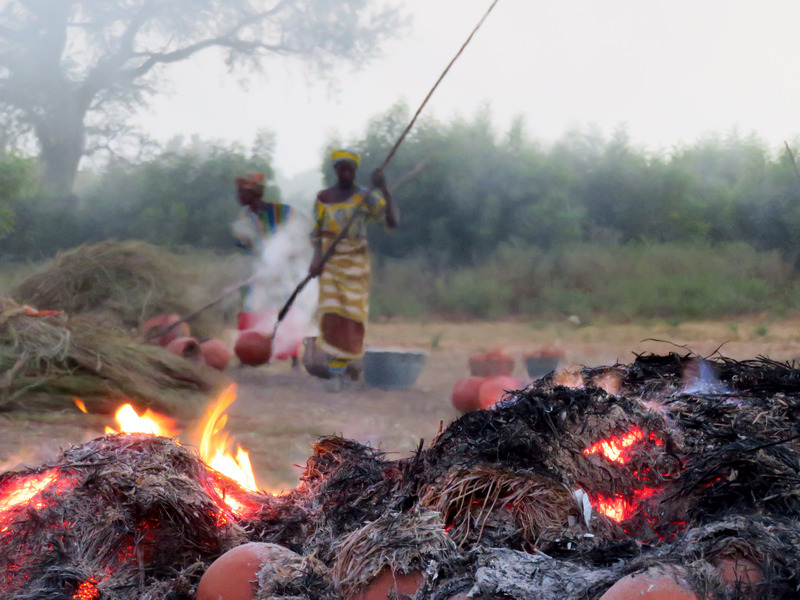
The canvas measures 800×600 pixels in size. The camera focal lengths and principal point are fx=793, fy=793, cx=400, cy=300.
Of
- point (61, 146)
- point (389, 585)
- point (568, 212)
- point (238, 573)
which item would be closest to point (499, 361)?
point (568, 212)

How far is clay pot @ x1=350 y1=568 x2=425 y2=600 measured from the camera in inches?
81.7

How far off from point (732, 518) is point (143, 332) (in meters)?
8.21

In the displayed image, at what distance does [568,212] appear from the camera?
31.3 ft

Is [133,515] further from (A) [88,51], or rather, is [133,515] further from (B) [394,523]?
(A) [88,51]

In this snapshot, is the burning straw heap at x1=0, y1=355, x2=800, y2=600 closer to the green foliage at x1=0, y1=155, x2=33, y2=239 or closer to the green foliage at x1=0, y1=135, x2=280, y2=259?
the green foliage at x1=0, y1=135, x2=280, y2=259

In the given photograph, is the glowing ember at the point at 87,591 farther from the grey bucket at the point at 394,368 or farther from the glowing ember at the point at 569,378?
the grey bucket at the point at 394,368

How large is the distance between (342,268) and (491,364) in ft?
5.70

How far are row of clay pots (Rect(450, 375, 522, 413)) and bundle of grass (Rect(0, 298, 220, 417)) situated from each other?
Result: 2.24 m

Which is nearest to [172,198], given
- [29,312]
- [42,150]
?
[42,150]

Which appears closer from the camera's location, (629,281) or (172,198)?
(629,281)

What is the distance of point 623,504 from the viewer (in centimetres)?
251

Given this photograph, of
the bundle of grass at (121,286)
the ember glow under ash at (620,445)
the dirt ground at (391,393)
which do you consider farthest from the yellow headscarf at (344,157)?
the ember glow under ash at (620,445)

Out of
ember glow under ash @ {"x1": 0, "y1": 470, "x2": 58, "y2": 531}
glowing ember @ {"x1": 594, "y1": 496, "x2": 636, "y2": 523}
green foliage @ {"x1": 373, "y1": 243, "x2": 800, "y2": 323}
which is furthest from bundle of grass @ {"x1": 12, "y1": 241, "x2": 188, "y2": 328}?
glowing ember @ {"x1": 594, "y1": 496, "x2": 636, "y2": 523}

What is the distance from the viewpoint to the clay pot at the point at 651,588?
1754 millimetres
